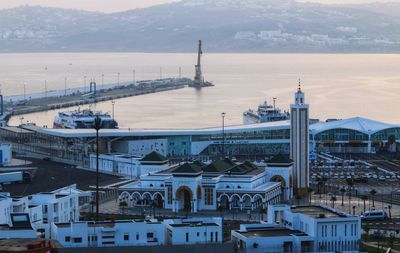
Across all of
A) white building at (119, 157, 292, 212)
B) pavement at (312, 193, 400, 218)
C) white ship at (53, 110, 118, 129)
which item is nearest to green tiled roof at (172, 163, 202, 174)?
white building at (119, 157, 292, 212)

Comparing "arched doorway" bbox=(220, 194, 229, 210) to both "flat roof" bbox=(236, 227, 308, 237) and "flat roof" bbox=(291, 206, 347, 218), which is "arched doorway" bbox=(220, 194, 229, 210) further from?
"flat roof" bbox=(236, 227, 308, 237)

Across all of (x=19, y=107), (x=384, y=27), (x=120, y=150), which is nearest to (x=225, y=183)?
(x=120, y=150)

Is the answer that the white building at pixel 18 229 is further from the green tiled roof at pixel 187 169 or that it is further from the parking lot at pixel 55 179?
the parking lot at pixel 55 179

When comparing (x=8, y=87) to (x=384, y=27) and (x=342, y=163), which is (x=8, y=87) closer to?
(x=342, y=163)

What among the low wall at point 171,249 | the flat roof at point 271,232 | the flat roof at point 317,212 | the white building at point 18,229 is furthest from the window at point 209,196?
the low wall at point 171,249

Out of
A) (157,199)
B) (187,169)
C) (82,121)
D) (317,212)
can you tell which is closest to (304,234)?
(317,212)

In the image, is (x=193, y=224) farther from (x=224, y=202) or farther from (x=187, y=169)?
(x=224, y=202)
